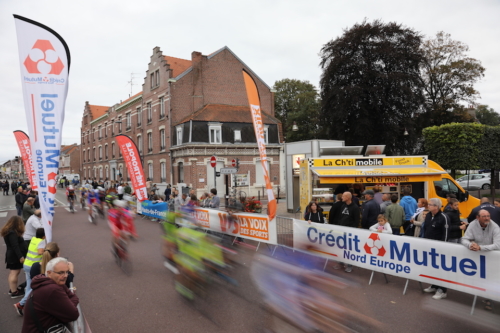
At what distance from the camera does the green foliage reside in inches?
896

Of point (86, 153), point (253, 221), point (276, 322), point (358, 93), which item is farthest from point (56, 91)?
point (86, 153)

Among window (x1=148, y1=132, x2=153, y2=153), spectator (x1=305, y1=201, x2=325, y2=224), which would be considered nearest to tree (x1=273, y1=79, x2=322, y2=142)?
window (x1=148, y1=132, x2=153, y2=153)

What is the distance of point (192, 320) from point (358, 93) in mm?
25585

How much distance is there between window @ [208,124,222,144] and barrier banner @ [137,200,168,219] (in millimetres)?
12976

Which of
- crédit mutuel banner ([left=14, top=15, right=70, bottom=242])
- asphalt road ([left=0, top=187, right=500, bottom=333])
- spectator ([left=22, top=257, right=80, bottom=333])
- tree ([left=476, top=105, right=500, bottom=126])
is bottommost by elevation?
asphalt road ([left=0, top=187, right=500, bottom=333])

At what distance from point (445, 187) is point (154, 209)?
42.2 ft

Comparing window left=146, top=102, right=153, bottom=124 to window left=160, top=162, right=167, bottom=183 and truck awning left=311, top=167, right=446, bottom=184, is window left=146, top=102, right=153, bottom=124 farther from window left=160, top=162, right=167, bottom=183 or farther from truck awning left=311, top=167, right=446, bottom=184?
truck awning left=311, top=167, right=446, bottom=184

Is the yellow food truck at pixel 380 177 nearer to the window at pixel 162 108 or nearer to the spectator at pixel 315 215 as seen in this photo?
the spectator at pixel 315 215

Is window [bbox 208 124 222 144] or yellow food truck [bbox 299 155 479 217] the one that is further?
window [bbox 208 124 222 144]

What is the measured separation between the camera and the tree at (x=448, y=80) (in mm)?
32188

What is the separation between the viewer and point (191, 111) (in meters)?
32.5

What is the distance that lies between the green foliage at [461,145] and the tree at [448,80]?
27.5ft

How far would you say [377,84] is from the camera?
28.3 metres

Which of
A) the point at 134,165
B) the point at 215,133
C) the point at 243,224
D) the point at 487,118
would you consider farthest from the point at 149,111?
the point at 487,118
